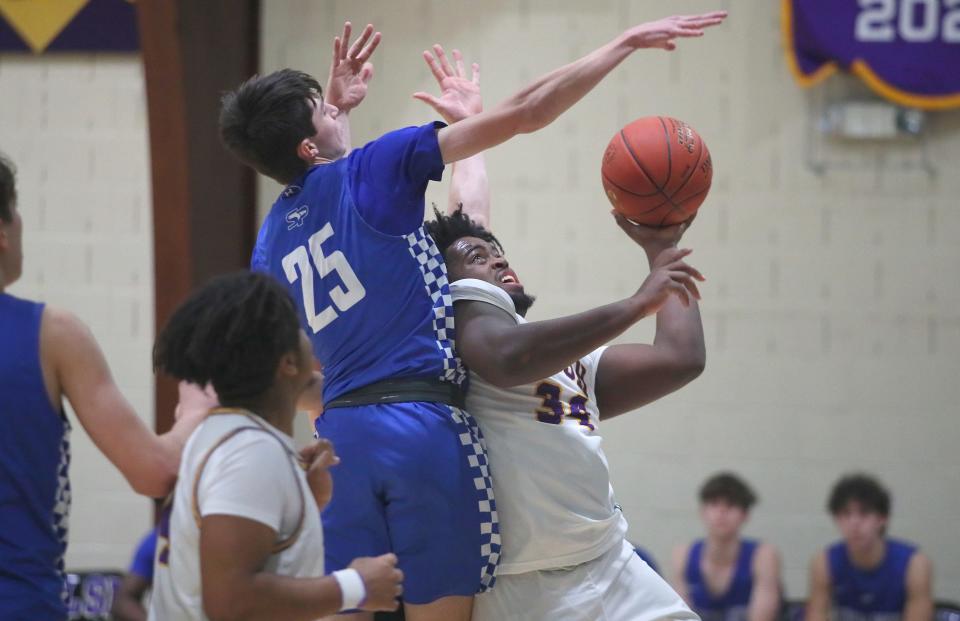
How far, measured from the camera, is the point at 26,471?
103 inches

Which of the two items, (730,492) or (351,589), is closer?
(351,589)

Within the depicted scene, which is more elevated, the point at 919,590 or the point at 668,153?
the point at 668,153

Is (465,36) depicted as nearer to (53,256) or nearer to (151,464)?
(53,256)

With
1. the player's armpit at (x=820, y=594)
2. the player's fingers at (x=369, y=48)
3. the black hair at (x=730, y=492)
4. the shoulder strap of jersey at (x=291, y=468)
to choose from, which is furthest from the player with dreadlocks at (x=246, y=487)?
the player's armpit at (x=820, y=594)

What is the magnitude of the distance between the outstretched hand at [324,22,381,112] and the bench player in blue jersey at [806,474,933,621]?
3.86m

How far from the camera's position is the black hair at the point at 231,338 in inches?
92.8

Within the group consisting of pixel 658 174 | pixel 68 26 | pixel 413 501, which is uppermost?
pixel 68 26

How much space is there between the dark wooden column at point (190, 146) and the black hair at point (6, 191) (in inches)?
168

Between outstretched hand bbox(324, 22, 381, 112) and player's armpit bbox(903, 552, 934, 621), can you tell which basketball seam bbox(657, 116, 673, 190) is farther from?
player's armpit bbox(903, 552, 934, 621)

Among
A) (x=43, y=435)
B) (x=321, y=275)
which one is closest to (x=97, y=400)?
(x=43, y=435)

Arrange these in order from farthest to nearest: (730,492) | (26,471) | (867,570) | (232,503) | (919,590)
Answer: (730,492) < (867,570) < (919,590) < (26,471) < (232,503)

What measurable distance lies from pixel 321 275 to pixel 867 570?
4.30 m

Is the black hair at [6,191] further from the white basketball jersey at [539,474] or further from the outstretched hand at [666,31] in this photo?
the outstretched hand at [666,31]

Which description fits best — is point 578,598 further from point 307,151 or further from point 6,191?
point 6,191
